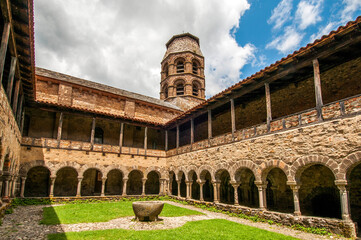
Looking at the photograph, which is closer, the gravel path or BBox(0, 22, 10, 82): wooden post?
BBox(0, 22, 10, 82): wooden post

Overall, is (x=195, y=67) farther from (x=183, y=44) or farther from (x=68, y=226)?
(x=68, y=226)

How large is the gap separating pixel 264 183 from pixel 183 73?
22091mm

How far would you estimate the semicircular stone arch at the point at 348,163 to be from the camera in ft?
A: 23.2

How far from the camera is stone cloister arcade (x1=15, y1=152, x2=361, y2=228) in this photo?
8.41m

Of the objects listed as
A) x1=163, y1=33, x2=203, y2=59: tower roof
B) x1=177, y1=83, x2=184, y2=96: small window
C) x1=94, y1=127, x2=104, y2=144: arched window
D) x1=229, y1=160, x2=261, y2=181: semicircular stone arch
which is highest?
x1=163, y1=33, x2=203, y2=59: tower roof

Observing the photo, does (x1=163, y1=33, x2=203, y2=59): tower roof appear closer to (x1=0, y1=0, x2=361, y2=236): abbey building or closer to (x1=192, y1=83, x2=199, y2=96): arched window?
(x1=192, y1=83, x2=199, y2=96): arched window

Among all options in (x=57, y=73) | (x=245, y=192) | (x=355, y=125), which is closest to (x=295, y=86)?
(x=355, y=125)

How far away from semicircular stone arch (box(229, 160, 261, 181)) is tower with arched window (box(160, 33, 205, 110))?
56.9 ft

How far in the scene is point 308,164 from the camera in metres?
8.48

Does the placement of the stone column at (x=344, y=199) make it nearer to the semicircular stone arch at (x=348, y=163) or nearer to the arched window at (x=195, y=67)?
the semicircular stone arch at (x=348, y=163)

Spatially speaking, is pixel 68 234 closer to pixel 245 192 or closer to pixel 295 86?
pixel 245 192

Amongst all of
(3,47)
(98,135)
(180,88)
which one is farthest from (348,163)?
(180,88)

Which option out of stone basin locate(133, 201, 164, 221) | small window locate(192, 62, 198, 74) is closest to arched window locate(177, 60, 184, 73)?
small window locate(192, 62, 198, 74)

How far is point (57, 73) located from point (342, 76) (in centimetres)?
2142
